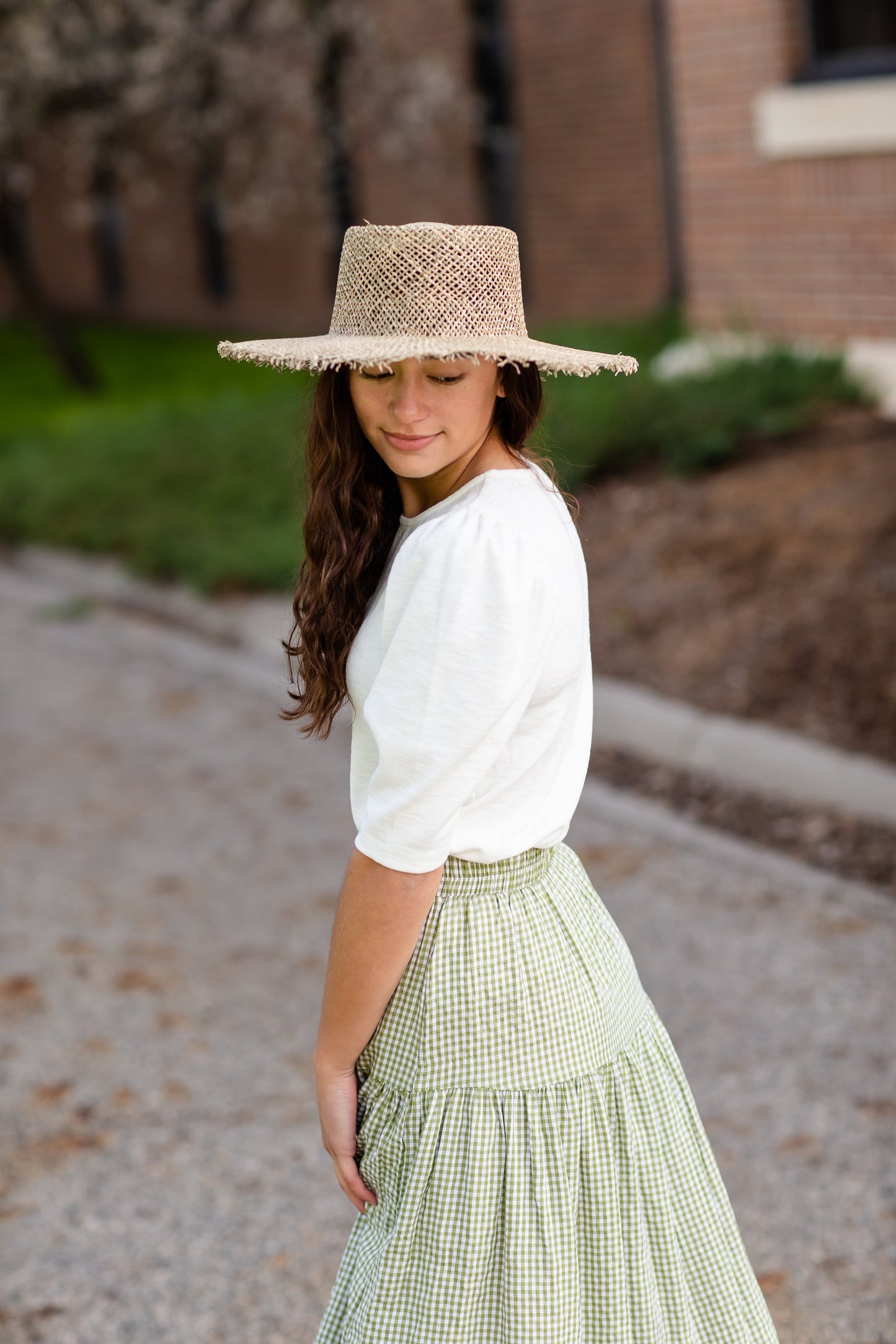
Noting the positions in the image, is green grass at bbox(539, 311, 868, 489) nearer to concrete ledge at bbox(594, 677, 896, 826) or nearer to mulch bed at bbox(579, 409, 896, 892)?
mulch bed at bbox(579, 409, 896, 892)

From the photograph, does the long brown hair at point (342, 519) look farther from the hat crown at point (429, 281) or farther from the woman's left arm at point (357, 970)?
the woman's left arm at point (357, 970)

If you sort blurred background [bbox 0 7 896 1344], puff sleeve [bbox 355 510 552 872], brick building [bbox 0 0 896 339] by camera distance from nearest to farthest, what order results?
puff sleeve [bbox 355 510 552 872], blurred background [bbox 0 7 896 1344], brick building [bbox 0 0 896 339]

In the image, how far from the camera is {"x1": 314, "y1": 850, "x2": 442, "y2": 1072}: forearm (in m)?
1.80

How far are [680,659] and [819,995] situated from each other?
7.77 ft

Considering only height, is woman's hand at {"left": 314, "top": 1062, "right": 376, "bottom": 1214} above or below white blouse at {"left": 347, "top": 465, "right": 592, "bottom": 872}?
below

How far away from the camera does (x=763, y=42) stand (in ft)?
27.4

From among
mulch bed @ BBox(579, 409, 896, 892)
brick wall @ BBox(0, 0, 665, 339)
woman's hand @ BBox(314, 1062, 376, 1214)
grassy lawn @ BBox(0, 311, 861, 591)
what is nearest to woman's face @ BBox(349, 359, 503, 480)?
woman's hand @ BBox(314, 1062, 376, 1214)

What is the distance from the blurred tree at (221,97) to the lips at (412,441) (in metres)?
13.8

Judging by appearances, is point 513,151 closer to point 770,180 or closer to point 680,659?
point 770,180

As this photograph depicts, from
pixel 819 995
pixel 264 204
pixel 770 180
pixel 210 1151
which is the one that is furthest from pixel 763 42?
pixel 264 204

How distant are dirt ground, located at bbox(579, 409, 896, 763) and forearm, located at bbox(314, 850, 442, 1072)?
343 centimetres

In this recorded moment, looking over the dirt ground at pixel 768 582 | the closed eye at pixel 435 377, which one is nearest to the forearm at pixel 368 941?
the closed eye at pixel 435 377

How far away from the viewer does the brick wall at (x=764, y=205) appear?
317 inches

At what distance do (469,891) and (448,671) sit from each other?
34 cm
